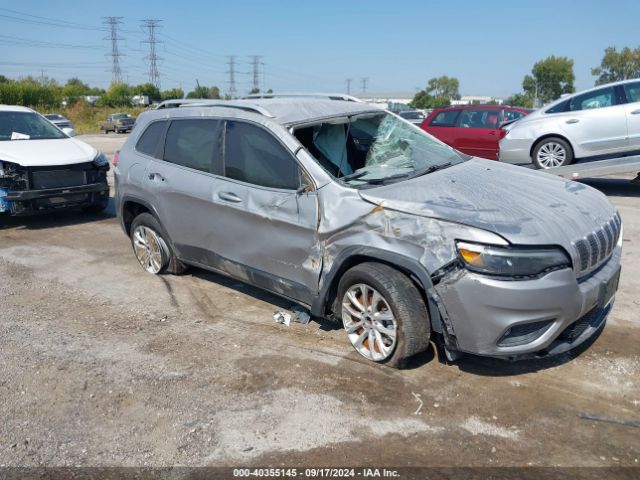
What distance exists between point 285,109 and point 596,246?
101 inches

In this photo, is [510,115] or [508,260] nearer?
[508,260]

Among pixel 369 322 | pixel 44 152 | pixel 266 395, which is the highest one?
pixel 44 152

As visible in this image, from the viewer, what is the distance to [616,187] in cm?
1092

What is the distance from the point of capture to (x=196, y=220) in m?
5.08

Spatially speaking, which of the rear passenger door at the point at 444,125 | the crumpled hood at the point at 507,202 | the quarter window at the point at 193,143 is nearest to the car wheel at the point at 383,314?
the crumpled hood at the point at 507,202

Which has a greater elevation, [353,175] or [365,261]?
[353,175]

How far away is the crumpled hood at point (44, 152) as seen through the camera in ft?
26.6

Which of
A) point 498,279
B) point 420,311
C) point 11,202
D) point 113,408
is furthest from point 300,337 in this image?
point 11,202

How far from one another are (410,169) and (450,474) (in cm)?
242

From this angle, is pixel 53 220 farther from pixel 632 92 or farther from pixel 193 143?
pixel 632 92

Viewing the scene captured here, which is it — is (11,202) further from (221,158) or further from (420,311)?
(420,311)

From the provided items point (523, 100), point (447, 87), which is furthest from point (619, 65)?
point (447, 87)

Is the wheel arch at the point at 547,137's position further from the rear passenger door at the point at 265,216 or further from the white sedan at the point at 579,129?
the rear passenger door at the point at 265,216

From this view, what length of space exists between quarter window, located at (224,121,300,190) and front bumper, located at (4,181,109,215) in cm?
469
